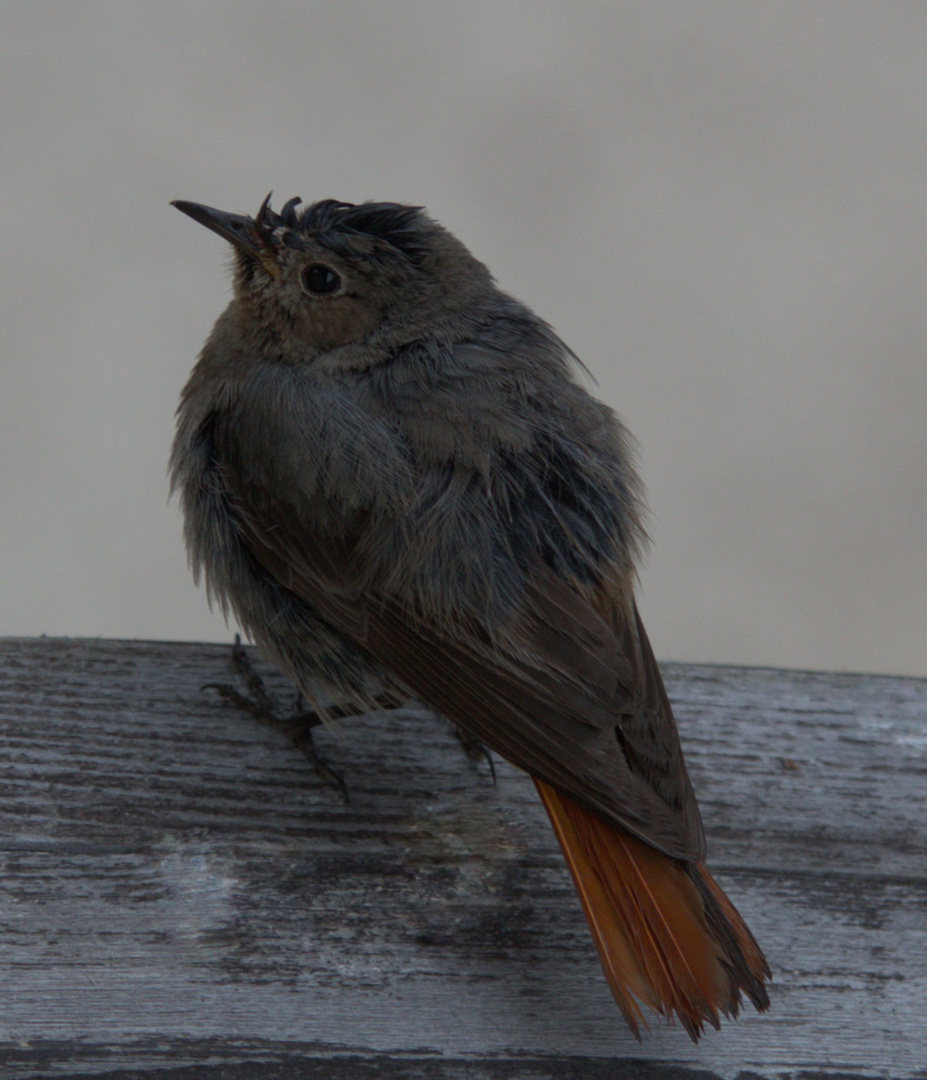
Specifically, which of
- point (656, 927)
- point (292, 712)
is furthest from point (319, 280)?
point (656, 927)

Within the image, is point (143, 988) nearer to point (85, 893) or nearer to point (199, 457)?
point (85, 893)

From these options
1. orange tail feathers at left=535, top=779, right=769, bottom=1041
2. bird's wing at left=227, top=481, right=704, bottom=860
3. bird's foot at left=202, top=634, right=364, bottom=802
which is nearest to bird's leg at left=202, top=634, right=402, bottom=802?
bird's foot at left=202, top=634, right=364, bottom=802

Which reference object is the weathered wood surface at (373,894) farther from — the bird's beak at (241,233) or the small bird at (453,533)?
the bird's beak at (241,233)

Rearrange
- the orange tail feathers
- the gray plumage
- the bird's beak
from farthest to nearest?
the bird's beak < the gray plumage < the orange tail feathers

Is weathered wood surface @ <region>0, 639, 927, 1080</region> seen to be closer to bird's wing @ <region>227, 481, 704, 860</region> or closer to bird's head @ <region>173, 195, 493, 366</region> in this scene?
bird's wing @ <region>227, 481, 704, 860</region>

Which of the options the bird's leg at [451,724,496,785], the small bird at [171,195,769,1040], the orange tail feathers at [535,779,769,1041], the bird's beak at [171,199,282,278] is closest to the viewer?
the orange tail feathers at [535,779,769,1041]

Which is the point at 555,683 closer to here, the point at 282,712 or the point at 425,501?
the point at 425,501

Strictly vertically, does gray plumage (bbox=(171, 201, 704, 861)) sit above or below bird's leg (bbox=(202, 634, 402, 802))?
above
